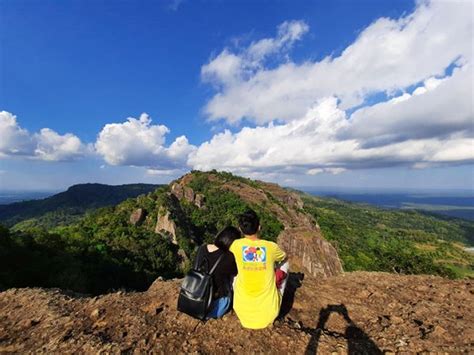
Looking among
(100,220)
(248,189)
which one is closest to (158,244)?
(100,220)

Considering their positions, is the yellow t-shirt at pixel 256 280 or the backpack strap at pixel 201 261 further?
the backpack strap at pixel 201 261

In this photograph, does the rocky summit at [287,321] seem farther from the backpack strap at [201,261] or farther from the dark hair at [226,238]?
the dark hair at [226,238]

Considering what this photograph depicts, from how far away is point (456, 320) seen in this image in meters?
6.13

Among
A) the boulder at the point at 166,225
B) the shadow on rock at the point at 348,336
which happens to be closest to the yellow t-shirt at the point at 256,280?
the shadow on rock at the point at 348,336

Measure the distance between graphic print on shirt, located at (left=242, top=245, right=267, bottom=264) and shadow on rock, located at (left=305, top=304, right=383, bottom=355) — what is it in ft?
6.58

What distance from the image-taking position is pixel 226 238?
5113mm

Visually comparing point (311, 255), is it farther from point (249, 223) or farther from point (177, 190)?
point (177, 190)

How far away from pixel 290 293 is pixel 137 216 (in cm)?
5991

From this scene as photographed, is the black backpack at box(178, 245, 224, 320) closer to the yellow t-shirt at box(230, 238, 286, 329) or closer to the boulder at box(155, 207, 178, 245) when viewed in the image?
the yellow t-shirt at box(230, 238, 286, 329)

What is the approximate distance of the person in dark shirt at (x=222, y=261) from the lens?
16.7ft

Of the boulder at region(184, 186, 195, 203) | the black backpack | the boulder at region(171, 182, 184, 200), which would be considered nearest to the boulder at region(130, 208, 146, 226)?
the boulder at region(171, 182, 184, 200)

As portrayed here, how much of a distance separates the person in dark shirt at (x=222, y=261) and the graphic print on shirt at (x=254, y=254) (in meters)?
0.31

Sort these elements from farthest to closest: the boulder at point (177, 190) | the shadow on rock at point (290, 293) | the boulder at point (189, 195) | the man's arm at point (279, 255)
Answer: the boulder at point (177, 190) → the boulder at point (189, 195) → the shadow on rock at point (290, 293) → the man's arm at point (279, 255)

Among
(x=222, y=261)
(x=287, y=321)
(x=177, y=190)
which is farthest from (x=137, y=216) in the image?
(x=222, y=261)
